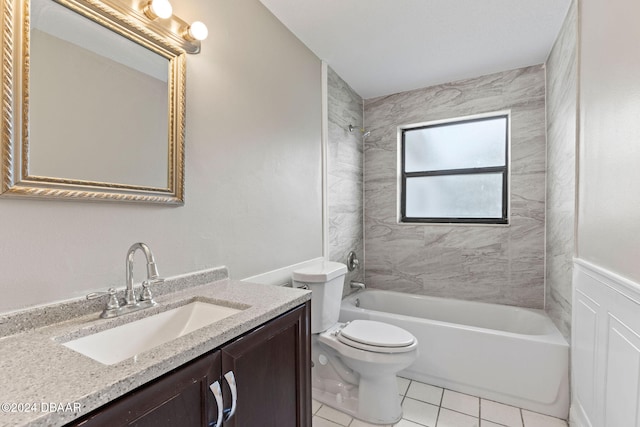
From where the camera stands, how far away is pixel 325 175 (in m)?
2.36

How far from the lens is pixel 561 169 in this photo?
1923 mm

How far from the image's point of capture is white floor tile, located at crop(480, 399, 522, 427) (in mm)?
1707

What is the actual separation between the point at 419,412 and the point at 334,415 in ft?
1.69

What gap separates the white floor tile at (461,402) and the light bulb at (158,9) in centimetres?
250

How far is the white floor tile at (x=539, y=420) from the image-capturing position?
169 centimetres

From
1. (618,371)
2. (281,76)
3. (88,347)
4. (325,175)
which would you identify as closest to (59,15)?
(88,347)

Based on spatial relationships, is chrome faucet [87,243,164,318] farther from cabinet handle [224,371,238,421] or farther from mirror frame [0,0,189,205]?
cabinet handle [224,371,238,421]

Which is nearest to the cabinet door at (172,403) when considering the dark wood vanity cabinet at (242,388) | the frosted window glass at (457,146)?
the dark wood vanity cabinet at (242,388)

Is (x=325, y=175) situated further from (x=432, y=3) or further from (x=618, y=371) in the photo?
(x=618, y=371)

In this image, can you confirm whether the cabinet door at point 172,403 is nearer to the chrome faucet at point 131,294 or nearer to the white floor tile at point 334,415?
the chrome faucet at point 131,294

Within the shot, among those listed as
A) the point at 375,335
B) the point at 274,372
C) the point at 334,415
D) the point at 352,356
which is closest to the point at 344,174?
the point at 375,335

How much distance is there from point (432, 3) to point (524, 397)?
2.42 metres

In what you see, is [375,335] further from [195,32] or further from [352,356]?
[195,32]

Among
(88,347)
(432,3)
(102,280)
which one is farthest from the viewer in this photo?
(432,3)
